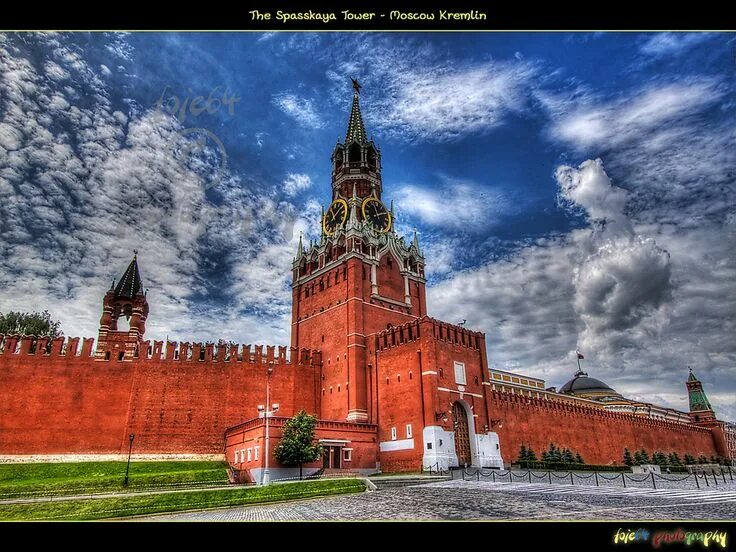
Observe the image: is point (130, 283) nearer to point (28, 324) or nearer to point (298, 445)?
point (28, 324)

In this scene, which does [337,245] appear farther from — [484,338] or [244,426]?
[244,426]

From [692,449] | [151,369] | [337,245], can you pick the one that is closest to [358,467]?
[151,369]

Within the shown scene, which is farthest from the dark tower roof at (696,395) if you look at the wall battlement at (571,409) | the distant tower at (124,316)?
the distant tower at (124,316)

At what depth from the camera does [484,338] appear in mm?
41906

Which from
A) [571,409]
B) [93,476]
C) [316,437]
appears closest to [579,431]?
[571,409]

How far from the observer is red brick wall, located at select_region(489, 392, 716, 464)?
4218cm

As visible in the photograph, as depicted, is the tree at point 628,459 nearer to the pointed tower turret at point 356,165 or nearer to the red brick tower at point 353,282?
the red brick tower at point 353,282

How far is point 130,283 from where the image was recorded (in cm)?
4391

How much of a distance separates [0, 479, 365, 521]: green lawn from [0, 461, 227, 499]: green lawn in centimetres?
828

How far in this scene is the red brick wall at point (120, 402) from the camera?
35750 mm

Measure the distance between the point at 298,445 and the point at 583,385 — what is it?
74017mm

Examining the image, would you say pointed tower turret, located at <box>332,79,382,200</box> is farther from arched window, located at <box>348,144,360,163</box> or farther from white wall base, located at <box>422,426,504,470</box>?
white wall base, located at <box>422,426,504,470</box>

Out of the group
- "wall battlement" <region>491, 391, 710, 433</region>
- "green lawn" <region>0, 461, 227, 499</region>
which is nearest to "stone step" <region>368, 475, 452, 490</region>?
"green lawn" <region>0, 461, 227, 499</region>

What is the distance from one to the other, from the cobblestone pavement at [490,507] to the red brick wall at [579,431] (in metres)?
20.3
